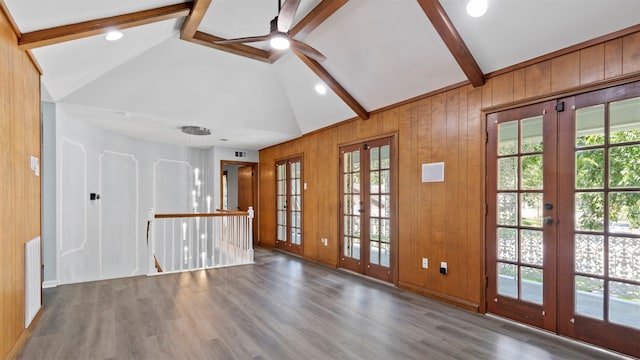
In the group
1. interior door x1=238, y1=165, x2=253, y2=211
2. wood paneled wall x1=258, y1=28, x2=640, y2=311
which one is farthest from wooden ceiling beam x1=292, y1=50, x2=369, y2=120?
interior door x1=238, y1=165, x2=253, y2=211

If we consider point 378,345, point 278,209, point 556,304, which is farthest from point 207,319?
point 278,209

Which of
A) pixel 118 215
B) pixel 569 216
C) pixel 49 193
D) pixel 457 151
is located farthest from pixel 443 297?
pixel 118 215

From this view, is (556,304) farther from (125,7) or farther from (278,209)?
(278,209)

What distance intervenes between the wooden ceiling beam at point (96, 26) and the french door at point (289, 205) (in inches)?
159

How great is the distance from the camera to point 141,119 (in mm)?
5305

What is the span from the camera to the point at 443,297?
13.0 feet

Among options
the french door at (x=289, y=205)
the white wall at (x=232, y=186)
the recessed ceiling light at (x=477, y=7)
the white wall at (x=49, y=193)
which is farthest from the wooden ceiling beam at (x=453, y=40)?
the white wall at (x=232, y=186)

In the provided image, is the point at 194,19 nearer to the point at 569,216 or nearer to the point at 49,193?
the point at 49,193

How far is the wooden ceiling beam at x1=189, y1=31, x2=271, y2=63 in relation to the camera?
4207mm

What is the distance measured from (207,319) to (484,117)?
12.2 feet

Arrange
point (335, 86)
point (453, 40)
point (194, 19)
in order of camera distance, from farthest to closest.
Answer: point (335, 86) < point (194, 19) < point (453, 40)

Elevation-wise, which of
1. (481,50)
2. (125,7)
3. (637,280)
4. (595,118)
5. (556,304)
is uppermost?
(125,7)

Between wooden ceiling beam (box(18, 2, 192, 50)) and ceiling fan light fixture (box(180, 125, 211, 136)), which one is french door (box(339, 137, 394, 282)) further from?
wooden ceiling beam (box(18, 2, 192, 50))

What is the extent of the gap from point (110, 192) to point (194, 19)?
170 inches
